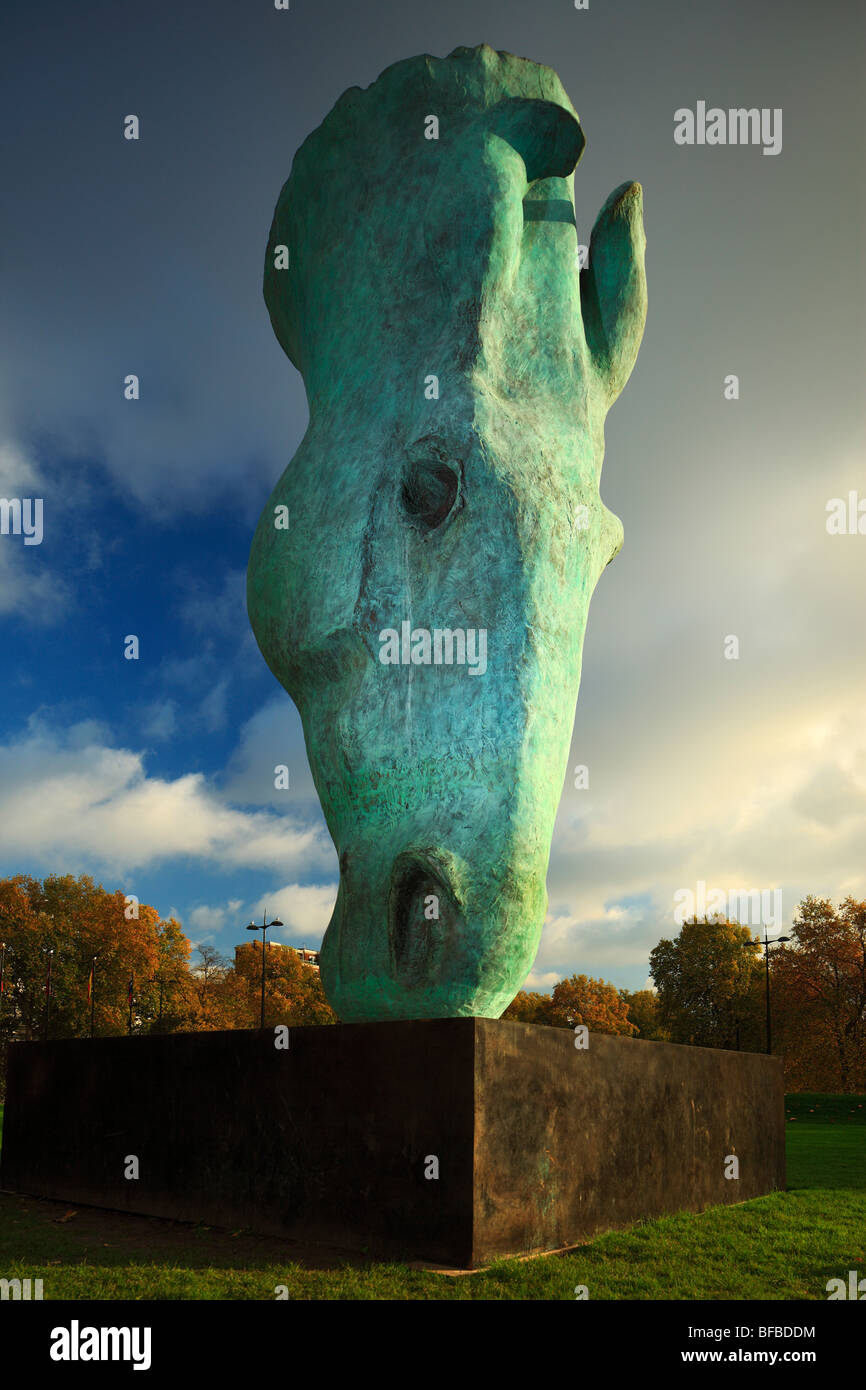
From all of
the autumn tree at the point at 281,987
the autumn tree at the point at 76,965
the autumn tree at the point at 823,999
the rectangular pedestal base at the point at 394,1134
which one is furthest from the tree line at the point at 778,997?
the rectangular pedestal base at the point at 394,1134

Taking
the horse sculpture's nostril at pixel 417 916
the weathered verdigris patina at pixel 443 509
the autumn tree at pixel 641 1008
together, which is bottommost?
the autumn tree at pixel 641 1008

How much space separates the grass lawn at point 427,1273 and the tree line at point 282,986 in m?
30.3

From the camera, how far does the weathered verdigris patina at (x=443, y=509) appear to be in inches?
298

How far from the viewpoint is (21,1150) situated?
972 centimetres

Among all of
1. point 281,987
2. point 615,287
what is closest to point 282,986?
point 281,987

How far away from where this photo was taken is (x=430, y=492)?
324 inches

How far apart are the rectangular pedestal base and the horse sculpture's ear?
630 cm

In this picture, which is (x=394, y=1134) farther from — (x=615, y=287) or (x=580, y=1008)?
(x=580, y=1008)

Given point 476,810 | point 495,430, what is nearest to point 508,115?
point 495,430

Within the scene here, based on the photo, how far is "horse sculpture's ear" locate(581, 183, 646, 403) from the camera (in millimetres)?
10367

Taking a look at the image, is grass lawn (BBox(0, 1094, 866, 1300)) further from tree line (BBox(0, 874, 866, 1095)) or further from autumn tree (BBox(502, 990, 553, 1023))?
autumn tree (BBox(502, 990, 553, 1023))

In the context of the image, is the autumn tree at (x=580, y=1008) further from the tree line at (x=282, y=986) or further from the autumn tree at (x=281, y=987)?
the autumn tree at (x=281, y=987)
